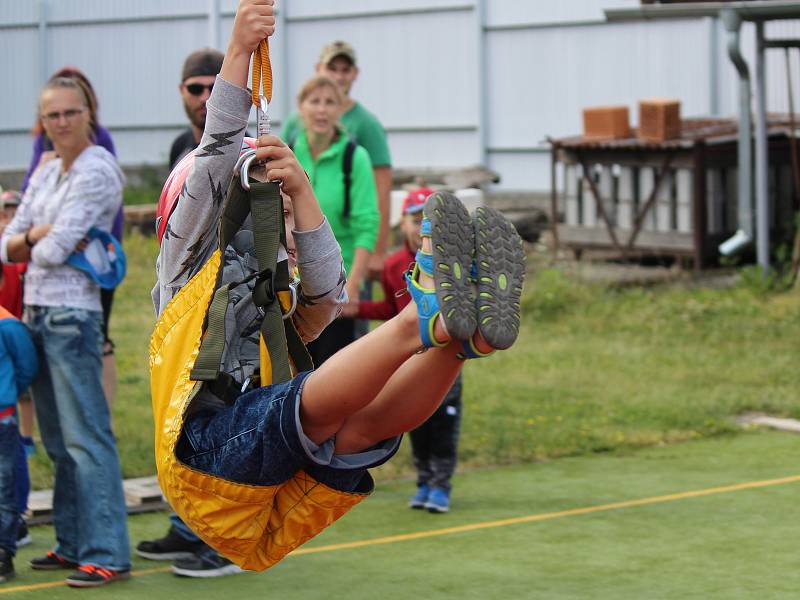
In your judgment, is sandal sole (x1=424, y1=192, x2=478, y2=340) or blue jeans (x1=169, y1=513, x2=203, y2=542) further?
blue jeans (x1=169, y1=513, x2=203, y2=542)

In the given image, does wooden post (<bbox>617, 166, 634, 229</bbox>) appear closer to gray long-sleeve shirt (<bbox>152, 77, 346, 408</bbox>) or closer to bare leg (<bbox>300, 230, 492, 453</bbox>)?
gray long-sleeve shirt (<bbox>152, 77, 346, 408</bbox>)

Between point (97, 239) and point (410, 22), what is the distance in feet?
48.3

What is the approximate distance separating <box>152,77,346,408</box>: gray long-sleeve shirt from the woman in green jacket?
2775 mm

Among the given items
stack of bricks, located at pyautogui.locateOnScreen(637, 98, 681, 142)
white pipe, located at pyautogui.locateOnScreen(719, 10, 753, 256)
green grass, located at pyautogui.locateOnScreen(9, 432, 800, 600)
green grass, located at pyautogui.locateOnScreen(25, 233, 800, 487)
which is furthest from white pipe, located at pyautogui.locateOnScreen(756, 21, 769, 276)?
green grass, located at pyautogui.locateOnScreen(9, 432, 800, 600)

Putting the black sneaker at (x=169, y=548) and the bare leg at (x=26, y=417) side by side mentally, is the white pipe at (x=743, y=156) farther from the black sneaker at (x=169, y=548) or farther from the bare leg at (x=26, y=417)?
the black sneaker at (x=169, y=548)

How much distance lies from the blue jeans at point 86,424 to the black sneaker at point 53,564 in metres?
0.15

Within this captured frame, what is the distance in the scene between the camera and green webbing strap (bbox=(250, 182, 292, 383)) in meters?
3.88

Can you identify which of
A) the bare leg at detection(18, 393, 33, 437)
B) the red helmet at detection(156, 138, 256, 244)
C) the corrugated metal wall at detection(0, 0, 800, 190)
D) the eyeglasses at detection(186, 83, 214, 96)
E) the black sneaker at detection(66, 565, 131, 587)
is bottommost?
the black sneaker at detection(66, 565, 131, 587)

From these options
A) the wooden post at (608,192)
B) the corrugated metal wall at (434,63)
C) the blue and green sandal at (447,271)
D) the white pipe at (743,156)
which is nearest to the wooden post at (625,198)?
the wooden post at (608,192)


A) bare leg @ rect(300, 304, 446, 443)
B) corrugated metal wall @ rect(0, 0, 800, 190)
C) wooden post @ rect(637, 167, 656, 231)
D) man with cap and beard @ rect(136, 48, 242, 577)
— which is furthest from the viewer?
corrugated metal wall @ rect(0, 0, 800, 190)

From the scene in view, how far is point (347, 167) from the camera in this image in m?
7.09

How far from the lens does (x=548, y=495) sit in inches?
290

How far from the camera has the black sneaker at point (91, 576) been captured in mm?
5680

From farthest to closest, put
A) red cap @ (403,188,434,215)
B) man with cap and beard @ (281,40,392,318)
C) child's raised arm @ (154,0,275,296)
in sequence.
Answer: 1. man with cap and beard @ (281,40,392,318)
2. red cap @ (403,188,434,215)
3. child's raised arm @ (154,0,275,296)
